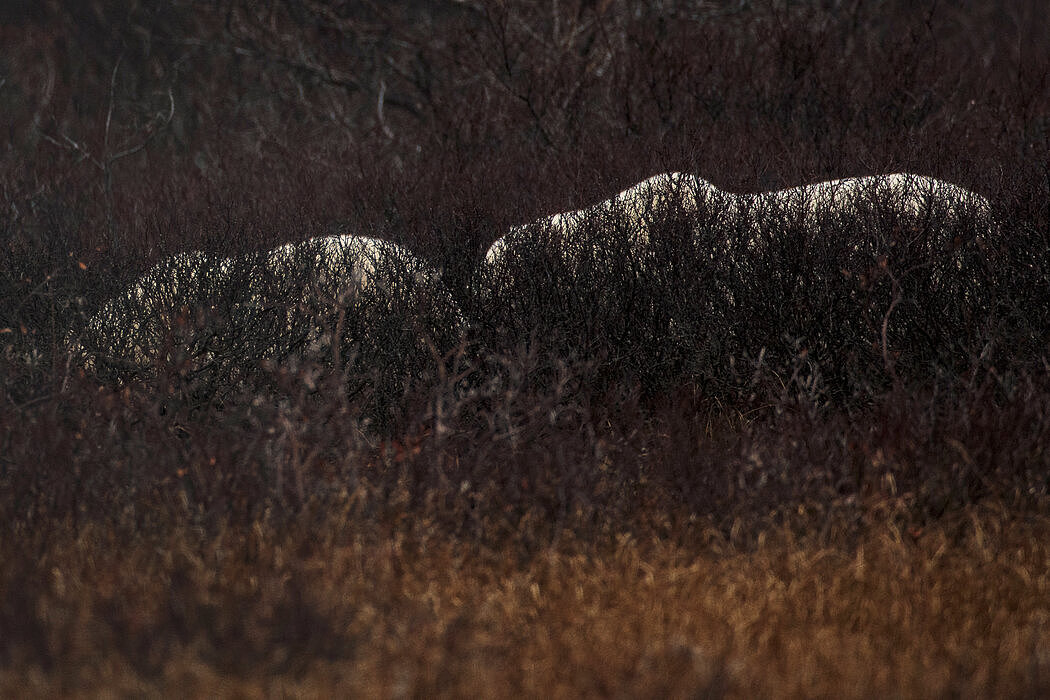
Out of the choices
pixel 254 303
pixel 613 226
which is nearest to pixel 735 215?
pixel 613 226

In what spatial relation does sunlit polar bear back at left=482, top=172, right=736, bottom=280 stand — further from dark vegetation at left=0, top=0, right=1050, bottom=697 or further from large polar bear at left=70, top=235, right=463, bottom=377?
large polar bear at left=70, top=235, right=463, bottom=377

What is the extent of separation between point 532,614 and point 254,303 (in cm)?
264

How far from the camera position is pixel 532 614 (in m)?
2.89

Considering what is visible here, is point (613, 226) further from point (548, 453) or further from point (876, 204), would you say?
point (548, 453)

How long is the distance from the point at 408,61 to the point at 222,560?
12471 mm

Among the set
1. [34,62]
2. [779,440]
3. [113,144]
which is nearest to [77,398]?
[779,440]

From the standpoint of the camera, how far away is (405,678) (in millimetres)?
2336

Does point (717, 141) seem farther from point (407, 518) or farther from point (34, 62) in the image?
point (34, 62)

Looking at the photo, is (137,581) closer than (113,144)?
Yes

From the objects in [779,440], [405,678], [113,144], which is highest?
[113,144]

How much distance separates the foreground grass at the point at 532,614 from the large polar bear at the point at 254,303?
1.62m

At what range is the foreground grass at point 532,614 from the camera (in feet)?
7.79

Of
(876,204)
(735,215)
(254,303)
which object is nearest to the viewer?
(254,303)

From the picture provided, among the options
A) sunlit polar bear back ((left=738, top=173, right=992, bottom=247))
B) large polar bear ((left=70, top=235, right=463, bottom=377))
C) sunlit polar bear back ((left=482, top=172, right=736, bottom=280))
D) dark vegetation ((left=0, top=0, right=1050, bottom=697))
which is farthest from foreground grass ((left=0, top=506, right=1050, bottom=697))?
sunlit polar bear back ((left=482, top=172, right=736, bottom=280))
